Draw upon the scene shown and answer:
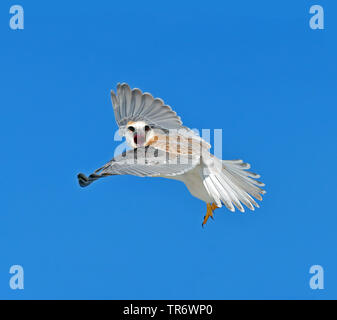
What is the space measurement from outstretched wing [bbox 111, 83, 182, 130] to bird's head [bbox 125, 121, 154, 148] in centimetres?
19

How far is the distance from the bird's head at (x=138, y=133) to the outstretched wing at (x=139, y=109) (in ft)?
0.63

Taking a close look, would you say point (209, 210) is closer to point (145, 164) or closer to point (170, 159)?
point (170, 159)

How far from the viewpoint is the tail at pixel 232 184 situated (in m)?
5.42

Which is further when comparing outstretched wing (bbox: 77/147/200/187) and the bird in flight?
the bird in flight

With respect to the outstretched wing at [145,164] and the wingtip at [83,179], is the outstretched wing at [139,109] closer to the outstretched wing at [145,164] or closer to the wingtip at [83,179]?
the outstretched wing at [145,164]

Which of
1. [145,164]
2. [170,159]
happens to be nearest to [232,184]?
[170,159]

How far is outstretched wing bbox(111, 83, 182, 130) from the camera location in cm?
671

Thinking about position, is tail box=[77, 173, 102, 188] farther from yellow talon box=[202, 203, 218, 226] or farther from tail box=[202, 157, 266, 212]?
yellow talon box=[202, 203, 218, 226]

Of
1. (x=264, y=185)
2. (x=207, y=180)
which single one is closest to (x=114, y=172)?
(x=207, y=180)

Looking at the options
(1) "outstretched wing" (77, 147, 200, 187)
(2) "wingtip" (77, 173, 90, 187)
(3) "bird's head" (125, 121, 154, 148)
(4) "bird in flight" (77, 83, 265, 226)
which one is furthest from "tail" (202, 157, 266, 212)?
(2) "wingtip" (77, 173, 90, 187)

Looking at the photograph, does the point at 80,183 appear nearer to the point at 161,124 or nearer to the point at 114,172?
the point at 114,172

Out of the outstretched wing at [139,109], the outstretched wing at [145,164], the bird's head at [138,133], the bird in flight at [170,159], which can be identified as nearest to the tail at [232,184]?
the bird in flight at [170,159]

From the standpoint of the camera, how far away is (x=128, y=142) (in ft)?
20.8

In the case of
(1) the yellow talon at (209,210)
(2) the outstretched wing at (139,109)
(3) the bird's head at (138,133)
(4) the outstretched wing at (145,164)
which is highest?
(2) the outstretched wing at (139,109)
